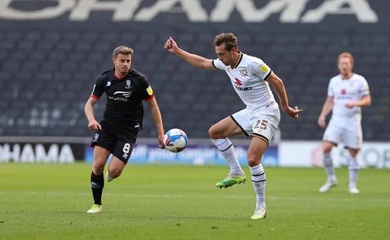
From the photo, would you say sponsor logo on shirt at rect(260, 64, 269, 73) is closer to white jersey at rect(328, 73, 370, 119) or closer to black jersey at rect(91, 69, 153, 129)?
black jersey at rect(91, 69, 153, 129)

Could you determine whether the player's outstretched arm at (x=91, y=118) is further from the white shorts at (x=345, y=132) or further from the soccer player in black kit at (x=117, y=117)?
the white shorts at (x=345, y=132)

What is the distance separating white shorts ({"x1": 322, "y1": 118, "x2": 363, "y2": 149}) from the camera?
58.1 ft

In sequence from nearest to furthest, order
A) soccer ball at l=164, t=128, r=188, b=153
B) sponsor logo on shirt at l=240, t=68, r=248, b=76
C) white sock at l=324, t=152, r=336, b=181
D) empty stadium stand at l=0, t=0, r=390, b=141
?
sponsor logo on shirt at l=240, t=68, r=248, b=76
soccer ball at l=164, t=128, r=188, b=153
white sock at l=324, t=152, r=336, b=181
empty stadium stand at l=0, t=0, r=390, b=141

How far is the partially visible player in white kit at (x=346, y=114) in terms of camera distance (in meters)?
17.5

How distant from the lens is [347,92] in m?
17.7

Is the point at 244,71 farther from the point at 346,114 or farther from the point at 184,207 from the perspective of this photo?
the point at 346,114

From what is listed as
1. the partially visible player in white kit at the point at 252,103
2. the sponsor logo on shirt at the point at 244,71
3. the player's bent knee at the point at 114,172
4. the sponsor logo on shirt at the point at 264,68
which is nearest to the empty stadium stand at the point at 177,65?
the partially visible player in white kit at the point at 252,103

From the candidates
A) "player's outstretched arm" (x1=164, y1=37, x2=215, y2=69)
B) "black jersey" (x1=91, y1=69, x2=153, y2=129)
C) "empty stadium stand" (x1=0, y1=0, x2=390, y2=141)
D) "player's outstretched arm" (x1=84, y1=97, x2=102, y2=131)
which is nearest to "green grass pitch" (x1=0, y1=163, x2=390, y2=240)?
"player's outstretched arm" (x1=84, y1=97, x2=102, y2=131)

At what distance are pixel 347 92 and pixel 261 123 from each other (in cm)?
634

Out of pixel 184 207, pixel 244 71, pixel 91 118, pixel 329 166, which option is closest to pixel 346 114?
pixel 329 166

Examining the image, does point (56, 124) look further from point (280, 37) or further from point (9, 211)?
point (9, 211)

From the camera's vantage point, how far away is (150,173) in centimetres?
2262

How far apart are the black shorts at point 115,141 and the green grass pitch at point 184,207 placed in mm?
736

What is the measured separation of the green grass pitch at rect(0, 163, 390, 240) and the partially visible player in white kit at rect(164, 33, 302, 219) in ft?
1.71
